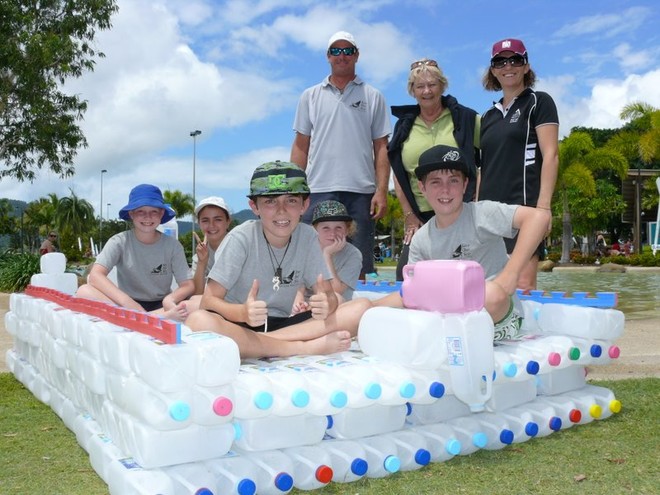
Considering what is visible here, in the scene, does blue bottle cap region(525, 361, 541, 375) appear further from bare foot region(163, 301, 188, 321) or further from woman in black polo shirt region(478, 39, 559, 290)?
bare foot region(163, 301, 188, 321)

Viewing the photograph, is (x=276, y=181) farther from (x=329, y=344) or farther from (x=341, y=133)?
(x=341, y=133)

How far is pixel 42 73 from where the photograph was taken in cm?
1520

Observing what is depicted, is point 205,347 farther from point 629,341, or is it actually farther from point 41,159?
point 41,159

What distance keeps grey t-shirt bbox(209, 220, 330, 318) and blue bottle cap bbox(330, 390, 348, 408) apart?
0.94m

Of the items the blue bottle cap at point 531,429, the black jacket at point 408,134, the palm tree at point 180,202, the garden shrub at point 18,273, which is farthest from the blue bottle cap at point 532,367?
the palm tree at point 180,202

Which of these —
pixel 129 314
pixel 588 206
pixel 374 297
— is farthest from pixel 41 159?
pixel 588 206

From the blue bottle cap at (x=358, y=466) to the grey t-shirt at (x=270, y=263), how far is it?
1032 millimetres

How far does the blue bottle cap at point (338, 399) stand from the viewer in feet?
8.33

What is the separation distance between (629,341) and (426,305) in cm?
393

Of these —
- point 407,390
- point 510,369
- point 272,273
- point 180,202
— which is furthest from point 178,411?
point 180,202

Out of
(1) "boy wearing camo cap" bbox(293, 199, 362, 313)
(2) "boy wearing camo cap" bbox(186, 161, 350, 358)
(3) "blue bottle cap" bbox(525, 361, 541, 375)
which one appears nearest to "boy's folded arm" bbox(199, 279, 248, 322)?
(2) "boy wearing camo cap" bbox(186, 161, 350, 358)

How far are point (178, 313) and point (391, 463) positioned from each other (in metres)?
1.73

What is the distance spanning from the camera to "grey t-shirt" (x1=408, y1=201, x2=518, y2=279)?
3.38 meters

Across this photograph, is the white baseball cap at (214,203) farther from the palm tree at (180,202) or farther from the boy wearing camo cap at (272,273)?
the palm tree at (180,202)
